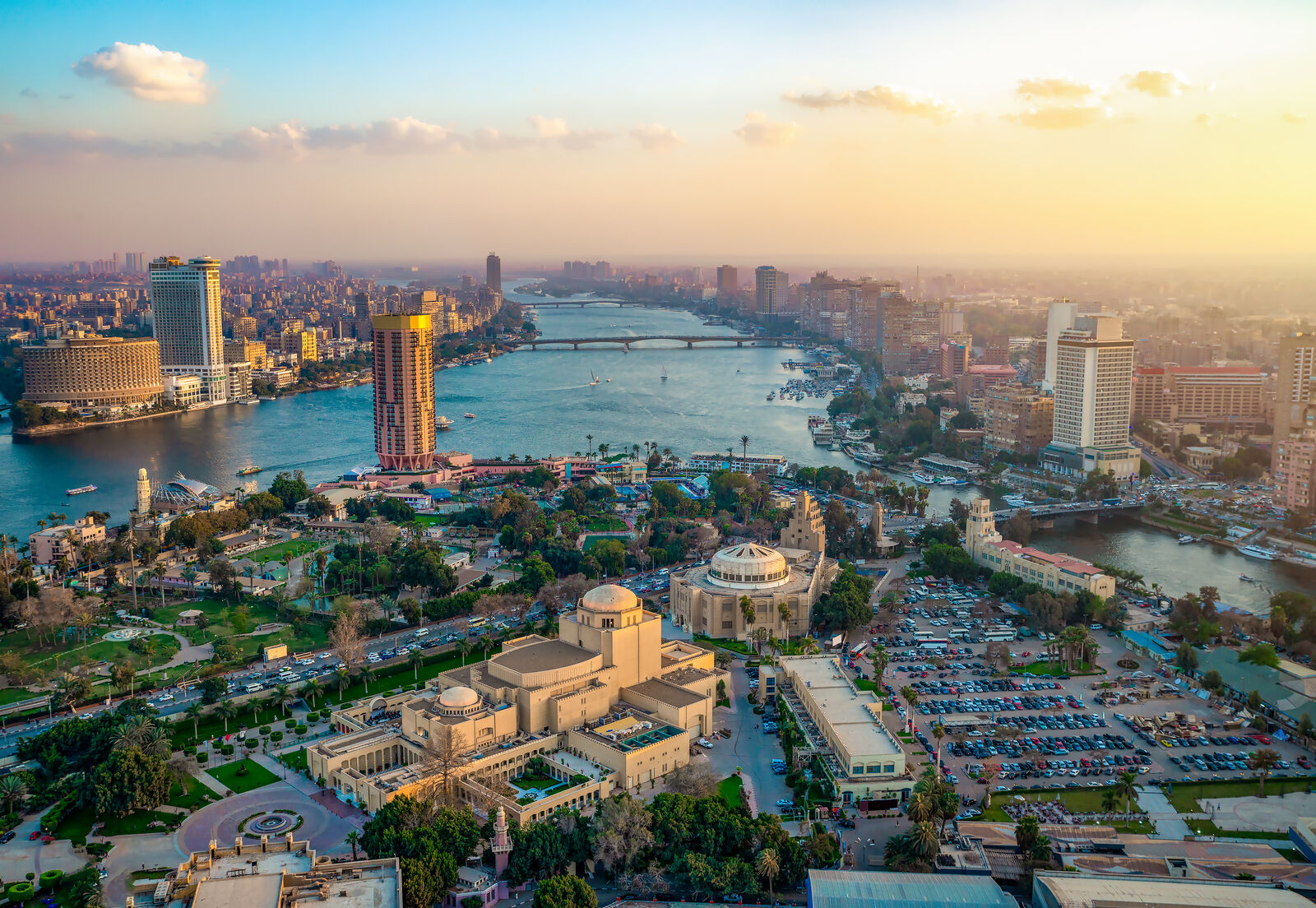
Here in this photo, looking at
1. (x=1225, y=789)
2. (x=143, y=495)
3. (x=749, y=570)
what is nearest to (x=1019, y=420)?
(x=749, y=570)

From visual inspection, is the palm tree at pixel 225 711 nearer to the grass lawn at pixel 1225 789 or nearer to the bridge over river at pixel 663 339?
the grass lawn at pixel 1225 789

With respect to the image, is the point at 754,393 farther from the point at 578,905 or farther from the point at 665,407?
the point at 578,905

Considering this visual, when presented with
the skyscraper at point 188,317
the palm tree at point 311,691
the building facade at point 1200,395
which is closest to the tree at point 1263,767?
the palm tree at point 311,691

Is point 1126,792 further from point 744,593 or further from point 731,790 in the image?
point 744,593

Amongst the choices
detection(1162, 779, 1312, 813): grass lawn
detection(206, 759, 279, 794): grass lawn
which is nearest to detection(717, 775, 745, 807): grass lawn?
detection(1162, 779, 1312, 813): grass lawn

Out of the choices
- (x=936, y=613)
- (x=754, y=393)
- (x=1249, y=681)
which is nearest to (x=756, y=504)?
(x=936, y=613)
